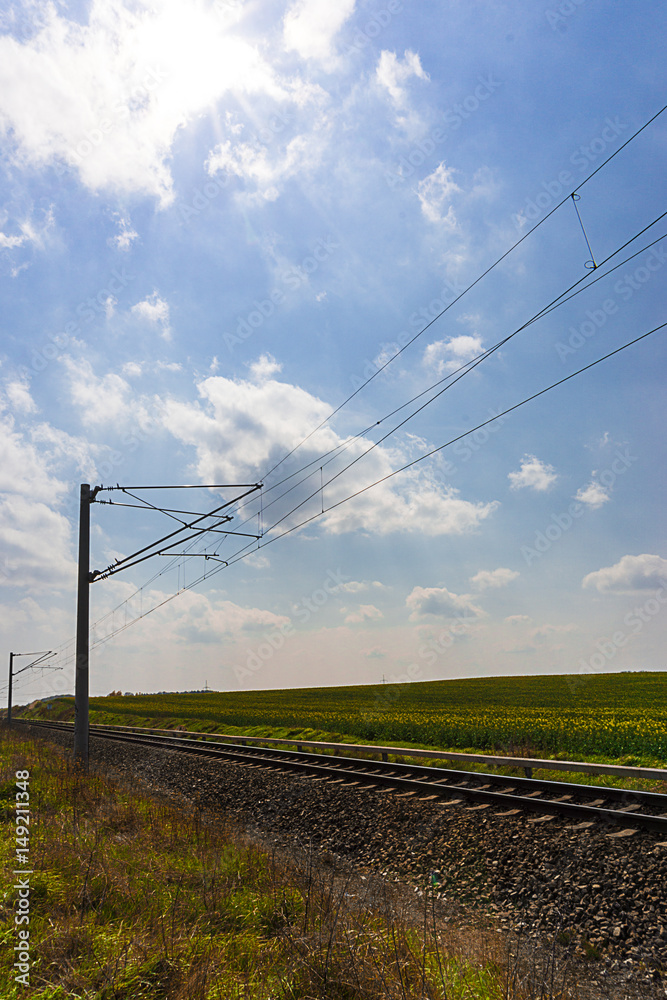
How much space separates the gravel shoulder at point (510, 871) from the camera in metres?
5.66

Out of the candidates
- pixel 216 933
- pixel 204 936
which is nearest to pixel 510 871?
pixel 216 933

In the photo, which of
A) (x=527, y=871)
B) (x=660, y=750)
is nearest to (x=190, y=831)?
(x=527, y=871)

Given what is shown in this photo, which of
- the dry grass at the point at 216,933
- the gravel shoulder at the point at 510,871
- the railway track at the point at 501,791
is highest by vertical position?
the dry grass at the point at 216,933

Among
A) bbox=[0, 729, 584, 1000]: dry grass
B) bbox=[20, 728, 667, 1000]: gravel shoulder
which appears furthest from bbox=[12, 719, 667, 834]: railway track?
bbox=[0, 729, 584, 1000]: dry grass

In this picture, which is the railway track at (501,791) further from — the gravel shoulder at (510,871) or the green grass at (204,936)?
the green grass at (204,936)

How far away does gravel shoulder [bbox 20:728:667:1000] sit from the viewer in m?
5.66

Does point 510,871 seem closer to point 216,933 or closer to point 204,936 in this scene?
point 216,933

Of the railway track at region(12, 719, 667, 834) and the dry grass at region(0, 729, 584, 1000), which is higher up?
the dry grass at region(0, 729, 584, 1000)

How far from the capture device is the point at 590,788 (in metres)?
10.2

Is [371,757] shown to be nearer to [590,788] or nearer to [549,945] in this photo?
[590,788]

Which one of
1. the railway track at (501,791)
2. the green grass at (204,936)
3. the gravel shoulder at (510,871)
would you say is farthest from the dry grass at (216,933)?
the railway track at (501,791)

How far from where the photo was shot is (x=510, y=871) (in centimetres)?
755

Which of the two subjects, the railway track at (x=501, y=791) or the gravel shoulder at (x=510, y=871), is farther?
the railway track at (x=501, y=791)

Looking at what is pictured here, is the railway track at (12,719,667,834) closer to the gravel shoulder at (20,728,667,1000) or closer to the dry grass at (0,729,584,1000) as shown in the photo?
the gravel shoulder at (20,728,667,1000)
